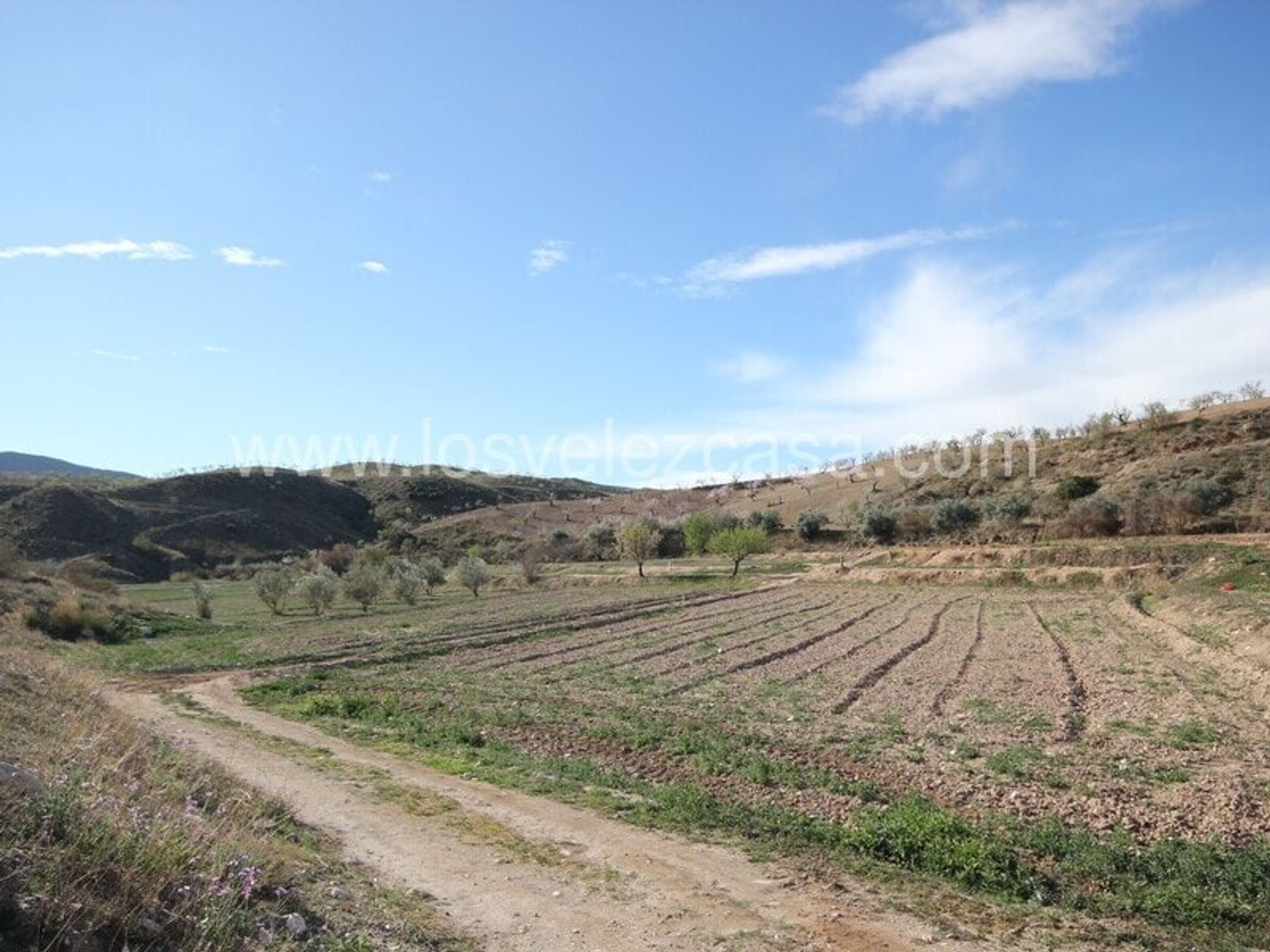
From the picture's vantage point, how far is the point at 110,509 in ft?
302

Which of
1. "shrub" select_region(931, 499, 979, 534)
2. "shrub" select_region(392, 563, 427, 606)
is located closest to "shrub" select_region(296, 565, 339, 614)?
"shrub" select_region(392, 563, 427, 606)

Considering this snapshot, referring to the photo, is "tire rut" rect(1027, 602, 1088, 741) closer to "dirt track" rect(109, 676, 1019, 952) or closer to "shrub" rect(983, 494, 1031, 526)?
"dirt track" rect(109, 676, 1019, 952)

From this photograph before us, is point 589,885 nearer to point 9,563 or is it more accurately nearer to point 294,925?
point 294,925

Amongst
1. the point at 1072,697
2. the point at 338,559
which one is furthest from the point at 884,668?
the point at 338,559

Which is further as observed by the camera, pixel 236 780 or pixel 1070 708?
pixel 1070 708

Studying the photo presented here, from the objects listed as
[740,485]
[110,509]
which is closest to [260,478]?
[110,509]

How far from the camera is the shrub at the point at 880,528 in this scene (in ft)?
250

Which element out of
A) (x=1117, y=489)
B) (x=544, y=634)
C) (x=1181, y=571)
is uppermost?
(x=1117, y=489)

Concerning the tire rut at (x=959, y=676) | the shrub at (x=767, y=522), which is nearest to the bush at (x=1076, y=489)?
the shrub at (x=767, y=522)

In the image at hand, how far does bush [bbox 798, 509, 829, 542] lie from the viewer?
83.6m

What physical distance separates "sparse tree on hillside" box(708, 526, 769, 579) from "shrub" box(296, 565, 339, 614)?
106 ft

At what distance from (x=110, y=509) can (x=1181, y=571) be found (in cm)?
10029

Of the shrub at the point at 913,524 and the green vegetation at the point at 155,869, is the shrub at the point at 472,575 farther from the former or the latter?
the green vegetation at the point at 155,869

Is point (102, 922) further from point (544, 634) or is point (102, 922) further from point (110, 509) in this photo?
point (110, 509)
